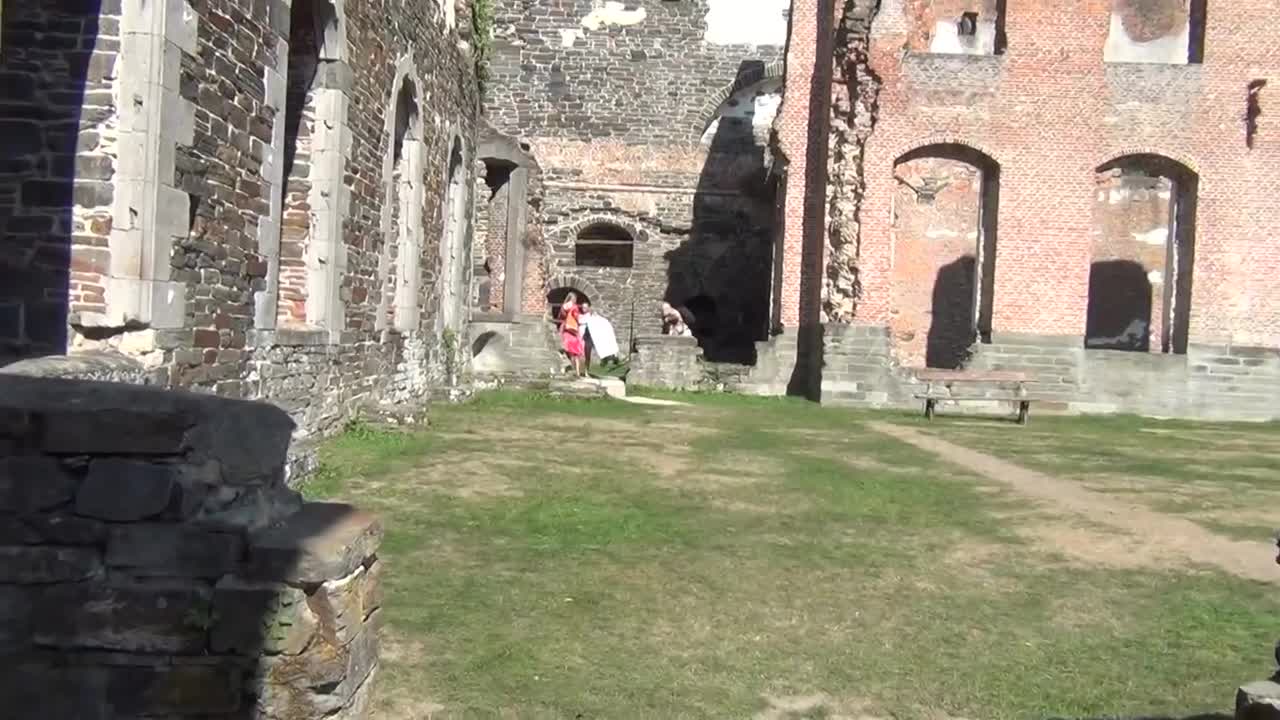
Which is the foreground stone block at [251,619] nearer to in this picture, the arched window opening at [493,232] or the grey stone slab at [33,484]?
the grey stone slab at [33,484]

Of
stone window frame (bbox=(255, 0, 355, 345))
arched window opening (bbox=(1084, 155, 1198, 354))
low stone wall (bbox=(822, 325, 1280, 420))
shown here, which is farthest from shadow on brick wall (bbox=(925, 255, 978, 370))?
stone window frame (bbox=(255, 0, 355, 345))

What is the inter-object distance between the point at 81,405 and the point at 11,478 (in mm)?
331

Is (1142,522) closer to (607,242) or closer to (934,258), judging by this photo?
(934,258)

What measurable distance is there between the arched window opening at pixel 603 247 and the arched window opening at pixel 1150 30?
13.1 metres

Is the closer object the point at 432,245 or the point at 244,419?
the point at 244,419

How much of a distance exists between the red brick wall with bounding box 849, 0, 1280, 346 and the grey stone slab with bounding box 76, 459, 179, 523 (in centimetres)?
1562

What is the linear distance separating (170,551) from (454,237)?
41.7 feet

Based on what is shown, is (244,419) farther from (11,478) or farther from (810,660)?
(810,660)

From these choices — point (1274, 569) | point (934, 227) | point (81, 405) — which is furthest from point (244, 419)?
point (934, 227)

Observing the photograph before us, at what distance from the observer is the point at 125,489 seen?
3441 mm

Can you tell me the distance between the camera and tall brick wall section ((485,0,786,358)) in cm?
2645

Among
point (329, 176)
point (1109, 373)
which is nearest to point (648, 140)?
point (1109, 373)

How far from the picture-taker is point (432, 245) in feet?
46.8

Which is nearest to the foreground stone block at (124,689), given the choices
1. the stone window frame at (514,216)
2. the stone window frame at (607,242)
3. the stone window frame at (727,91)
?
the stone window frame at (514,216)
